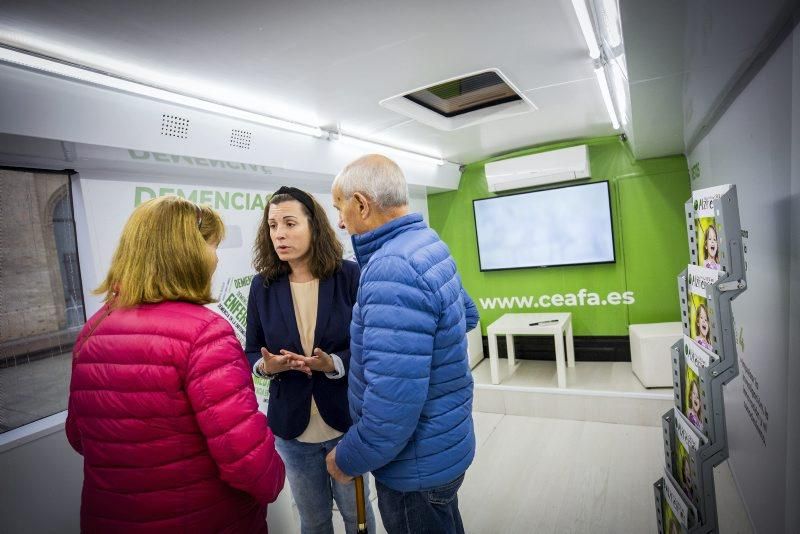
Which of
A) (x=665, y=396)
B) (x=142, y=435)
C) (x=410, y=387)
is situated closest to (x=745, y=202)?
(x=410, y=387)

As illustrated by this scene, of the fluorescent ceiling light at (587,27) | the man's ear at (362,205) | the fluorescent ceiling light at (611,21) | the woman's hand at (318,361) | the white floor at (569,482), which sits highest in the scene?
the fluorescent ceiling light at (587,27)

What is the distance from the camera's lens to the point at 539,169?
455cm

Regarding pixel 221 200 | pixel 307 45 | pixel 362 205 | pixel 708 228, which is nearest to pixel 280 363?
pixel 362 205

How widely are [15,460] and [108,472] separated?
1.19m

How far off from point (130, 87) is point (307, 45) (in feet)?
2.59

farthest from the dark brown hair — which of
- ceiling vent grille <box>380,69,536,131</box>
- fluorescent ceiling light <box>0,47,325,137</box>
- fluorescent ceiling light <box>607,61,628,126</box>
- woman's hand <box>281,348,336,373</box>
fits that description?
fluorescent ceiling light <box>607,61,628,126</box>

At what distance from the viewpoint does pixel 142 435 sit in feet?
3.30

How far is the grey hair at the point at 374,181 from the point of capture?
1302 mm

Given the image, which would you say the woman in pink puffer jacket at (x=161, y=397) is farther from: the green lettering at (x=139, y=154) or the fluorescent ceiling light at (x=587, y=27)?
the fluorescent ceiling light at (x=587, y=27)

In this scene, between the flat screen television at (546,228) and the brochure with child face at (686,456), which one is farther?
the flat screen television at (546,228)

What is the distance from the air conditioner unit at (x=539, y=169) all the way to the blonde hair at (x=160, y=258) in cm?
406

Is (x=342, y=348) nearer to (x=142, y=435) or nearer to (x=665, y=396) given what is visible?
(x=142, y=435)

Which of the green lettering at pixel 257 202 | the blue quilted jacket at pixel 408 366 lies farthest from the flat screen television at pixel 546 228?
the blue quilted jacket at pixel 408 366

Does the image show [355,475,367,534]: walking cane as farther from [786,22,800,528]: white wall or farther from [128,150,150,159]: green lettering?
[128,150,150,159]: green lettering
